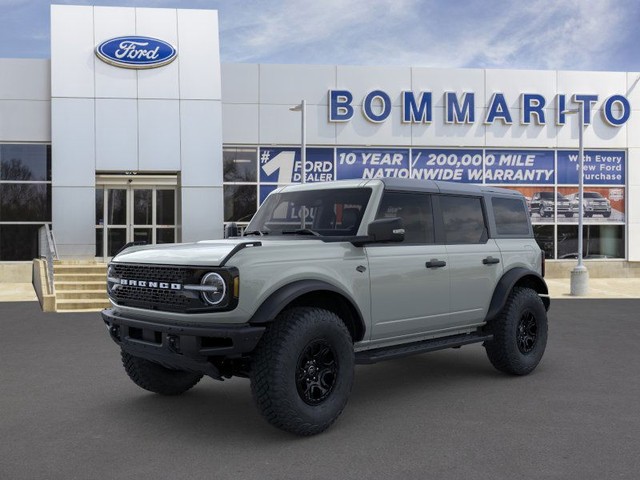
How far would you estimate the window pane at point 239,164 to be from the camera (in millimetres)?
20047

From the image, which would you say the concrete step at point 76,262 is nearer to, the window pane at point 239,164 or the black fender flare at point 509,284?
the window pane at point 239,164

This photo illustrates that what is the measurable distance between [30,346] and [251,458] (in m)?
5.95

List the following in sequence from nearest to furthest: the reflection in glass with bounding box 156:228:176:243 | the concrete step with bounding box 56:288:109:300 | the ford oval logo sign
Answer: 1. the concrete step with bounding box 56:288:109:300
2. the ford oval logo sign
3. the reflection in glass with bounding box 156:228:176:243

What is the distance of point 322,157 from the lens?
2030 cm

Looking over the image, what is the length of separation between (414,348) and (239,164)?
15.1 metres

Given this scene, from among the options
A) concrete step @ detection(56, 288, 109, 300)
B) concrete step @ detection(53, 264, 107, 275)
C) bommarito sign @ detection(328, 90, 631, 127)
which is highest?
bommarito sign @ detection(328, 90, 631, 127)

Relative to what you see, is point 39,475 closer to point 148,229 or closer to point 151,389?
point 151,389

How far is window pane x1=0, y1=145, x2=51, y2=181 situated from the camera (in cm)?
1936

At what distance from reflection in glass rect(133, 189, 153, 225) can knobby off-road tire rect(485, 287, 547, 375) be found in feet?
51.1

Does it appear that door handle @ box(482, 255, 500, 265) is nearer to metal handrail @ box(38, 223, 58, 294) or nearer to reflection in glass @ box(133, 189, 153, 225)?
metal handrail @ box(38, 223, 58, 294)

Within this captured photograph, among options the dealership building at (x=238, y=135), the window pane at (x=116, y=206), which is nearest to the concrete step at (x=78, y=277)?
the dealership building at (x=238, y=135)

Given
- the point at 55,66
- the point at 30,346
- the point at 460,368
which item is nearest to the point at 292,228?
the point at 460,368

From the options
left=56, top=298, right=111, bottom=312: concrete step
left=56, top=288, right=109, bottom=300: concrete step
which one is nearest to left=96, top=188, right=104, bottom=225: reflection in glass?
left=56, top=288, right=109, bottom=300: concrete step

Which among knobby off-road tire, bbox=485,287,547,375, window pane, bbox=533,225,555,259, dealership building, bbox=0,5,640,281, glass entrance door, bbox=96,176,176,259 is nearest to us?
knobby off-road tire, bbox=485,287,547,375
